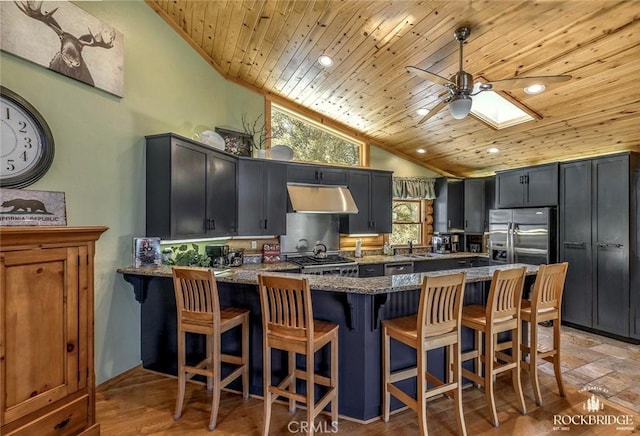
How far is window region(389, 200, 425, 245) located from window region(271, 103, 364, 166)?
1154 millimetres

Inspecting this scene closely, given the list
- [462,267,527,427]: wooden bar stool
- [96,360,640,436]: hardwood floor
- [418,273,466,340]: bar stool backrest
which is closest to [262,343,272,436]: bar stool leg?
[96,360,640,436]: hardwood floor

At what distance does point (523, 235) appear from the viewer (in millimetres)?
4875

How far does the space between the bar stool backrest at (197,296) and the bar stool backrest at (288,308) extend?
0.41 meters

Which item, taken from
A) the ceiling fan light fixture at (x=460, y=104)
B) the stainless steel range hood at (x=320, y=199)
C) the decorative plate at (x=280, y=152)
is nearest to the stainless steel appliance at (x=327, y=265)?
the stainless steel range hood at (x=320, y=199)

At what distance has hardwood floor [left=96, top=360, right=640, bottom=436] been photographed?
2.27m

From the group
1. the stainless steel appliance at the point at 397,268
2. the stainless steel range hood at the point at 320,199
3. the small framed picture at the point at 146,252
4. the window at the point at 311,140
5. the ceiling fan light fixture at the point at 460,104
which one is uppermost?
the window at the point at 311,140

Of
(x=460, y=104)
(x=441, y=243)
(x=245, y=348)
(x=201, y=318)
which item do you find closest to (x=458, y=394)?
(x=245, y=348)

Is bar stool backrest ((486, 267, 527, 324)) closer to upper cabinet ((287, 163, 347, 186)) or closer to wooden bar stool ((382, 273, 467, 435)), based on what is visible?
wooden bar stool ((382, 273, 467, 435))

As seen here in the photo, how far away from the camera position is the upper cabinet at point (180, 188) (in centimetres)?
309

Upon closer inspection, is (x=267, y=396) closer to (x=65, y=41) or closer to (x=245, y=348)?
(x=245, y=348)

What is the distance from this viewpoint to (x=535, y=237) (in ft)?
15.6

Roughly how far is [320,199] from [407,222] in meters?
2.12

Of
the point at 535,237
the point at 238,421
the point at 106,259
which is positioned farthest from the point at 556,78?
the point at 106,259

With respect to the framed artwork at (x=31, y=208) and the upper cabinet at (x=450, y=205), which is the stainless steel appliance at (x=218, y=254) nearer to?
the framed artwork at (x=31, y=208)
